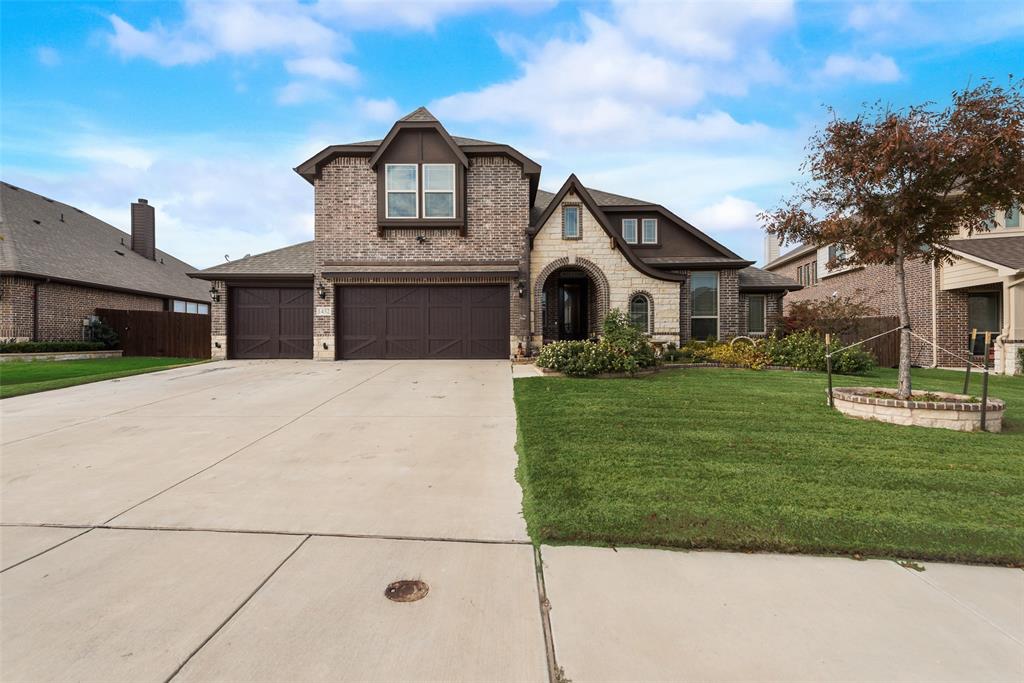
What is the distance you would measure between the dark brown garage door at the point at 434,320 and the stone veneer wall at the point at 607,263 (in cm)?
175

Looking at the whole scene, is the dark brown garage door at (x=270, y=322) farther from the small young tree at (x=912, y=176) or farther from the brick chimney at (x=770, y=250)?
the brick chimney at (x=770, y=250)

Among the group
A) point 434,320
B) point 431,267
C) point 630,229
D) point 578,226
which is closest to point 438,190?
point 431,267

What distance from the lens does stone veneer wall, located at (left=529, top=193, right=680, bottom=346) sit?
14000mm

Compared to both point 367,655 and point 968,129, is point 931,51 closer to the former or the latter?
point 968,129

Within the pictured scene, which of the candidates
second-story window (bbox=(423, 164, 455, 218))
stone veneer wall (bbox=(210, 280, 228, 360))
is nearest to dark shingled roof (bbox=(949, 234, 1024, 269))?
second-story window (bbox=(423, 164, 455, 218))

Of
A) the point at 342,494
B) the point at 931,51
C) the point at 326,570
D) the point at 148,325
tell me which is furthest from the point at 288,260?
the point at 931,51

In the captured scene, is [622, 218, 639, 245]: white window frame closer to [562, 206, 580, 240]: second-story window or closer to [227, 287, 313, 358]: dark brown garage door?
[562, 206, 580, 240]: second-story window

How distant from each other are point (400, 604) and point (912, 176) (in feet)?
25.9

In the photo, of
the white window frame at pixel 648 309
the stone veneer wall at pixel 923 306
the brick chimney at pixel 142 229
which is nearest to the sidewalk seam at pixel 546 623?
the white window frame at pixel 648 309

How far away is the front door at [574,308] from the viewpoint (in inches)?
651

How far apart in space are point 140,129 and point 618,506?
18447 mm

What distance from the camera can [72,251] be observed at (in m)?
19.8

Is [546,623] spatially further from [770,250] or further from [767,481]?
[770,250]

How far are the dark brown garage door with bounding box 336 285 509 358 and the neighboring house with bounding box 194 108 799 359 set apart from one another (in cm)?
3
